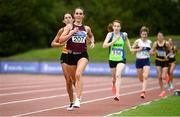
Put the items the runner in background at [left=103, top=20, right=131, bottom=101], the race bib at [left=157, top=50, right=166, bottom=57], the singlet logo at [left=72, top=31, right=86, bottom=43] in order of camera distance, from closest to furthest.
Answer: the singlet logo at [left=72, top=31, right=86, bottom=43]
the runner in background at [left=103, top=20, right=131, bottom=101]
the race bib at [left=157, top=50, right=166, bottom=57]

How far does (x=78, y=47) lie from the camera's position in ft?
46.9

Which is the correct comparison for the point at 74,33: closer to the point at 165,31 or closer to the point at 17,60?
the point at 17,60

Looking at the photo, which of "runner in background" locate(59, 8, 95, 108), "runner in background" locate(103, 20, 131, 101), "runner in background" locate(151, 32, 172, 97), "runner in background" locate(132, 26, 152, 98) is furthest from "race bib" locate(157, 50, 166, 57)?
"runner in background" locate(59, 8, 95, 108)

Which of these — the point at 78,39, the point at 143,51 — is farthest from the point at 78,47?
the point at 143,51

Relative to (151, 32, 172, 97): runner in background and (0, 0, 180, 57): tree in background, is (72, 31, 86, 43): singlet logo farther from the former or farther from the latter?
(0, 0, 180, 57): tree in background

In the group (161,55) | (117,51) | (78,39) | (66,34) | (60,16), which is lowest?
(161,55)

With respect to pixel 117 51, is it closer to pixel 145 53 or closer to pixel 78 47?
pixel 145 53

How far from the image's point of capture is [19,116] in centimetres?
1257

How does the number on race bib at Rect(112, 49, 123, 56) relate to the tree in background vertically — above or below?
below

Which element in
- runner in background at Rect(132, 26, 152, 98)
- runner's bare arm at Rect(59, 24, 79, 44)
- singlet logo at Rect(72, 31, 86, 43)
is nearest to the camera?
runner's bare arm at Rect(59, 24, 79, 44)

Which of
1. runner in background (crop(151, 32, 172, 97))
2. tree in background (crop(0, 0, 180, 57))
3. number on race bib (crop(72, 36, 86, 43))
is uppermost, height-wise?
tree in background (crop(0, 0, 180, 57))

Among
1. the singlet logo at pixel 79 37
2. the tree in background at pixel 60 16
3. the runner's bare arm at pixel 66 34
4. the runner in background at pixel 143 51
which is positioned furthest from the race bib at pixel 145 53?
the tree in background at pixel 60 16

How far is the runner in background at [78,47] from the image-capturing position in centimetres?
1411

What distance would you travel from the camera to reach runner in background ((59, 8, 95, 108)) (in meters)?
14.1
